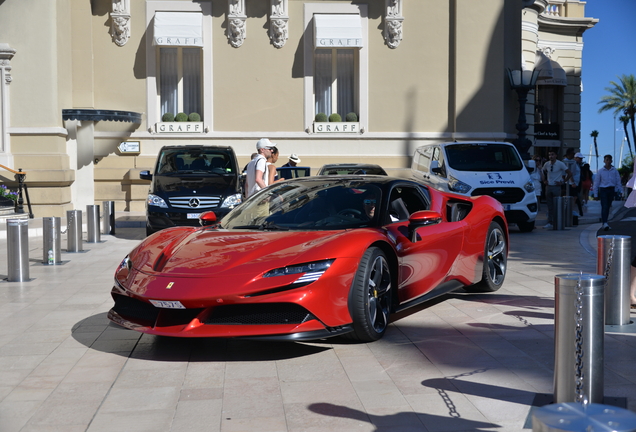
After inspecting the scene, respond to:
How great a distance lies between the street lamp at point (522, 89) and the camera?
2195 centimetres

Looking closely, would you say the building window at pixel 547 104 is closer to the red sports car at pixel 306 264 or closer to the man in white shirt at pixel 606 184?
the man in white shirt at pixel 606 184

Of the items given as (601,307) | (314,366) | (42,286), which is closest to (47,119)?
(42,286)

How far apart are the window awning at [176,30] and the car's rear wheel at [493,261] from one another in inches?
592

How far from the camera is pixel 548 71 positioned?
3175 centimetres

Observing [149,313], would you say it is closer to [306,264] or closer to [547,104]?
[306,264]

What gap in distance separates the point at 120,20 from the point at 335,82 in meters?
6.37

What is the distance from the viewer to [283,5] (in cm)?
2167

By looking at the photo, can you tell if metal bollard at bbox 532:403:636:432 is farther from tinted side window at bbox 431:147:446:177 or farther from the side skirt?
tinted side window at bbox 431:147:446:177

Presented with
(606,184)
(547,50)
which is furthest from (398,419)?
(547,50)

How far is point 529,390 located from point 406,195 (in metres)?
2.68

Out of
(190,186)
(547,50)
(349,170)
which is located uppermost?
(547,50)

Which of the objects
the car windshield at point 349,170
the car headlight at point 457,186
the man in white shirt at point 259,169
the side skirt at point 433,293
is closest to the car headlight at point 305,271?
the side skirt at point 433,293

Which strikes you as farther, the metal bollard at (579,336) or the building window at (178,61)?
the building window at (178,61)

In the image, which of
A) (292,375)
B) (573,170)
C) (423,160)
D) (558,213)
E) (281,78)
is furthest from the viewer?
(281,78)
